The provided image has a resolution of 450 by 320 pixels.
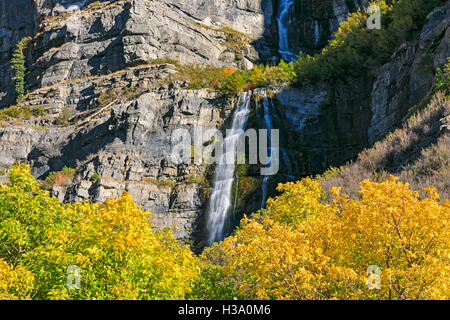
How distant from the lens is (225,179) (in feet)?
107

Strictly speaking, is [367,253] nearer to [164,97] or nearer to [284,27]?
[164,97]

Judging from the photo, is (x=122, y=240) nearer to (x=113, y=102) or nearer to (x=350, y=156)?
(x=350, y=156)

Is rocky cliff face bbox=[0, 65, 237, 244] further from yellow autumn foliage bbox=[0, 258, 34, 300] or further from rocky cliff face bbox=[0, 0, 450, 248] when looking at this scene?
yellow autumn foliage bbox=[0, 258, 34, 300]

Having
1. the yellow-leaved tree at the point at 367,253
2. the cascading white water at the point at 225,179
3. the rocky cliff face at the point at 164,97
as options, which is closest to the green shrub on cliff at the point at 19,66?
the rocky cliff face at the point at 164,97

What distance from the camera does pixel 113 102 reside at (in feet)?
135

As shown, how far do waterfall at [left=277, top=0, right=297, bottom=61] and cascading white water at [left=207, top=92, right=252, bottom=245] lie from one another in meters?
20.0

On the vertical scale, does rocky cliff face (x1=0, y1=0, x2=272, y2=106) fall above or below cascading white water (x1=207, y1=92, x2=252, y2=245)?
above

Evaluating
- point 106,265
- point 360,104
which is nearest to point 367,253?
point 106,265

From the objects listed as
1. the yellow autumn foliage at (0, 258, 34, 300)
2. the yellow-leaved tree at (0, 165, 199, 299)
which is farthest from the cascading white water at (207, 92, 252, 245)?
the yellow autumn foliage at (0, 258, 34, 300)

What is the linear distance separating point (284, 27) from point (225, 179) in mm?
30221

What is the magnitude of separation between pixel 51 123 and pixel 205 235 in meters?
21.5

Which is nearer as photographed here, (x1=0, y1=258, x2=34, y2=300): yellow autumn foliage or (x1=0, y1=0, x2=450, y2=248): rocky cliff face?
(x1=0, y1=258, x2=34, y2=300): yellow autumn foliage

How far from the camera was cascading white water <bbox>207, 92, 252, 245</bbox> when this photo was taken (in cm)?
3014
